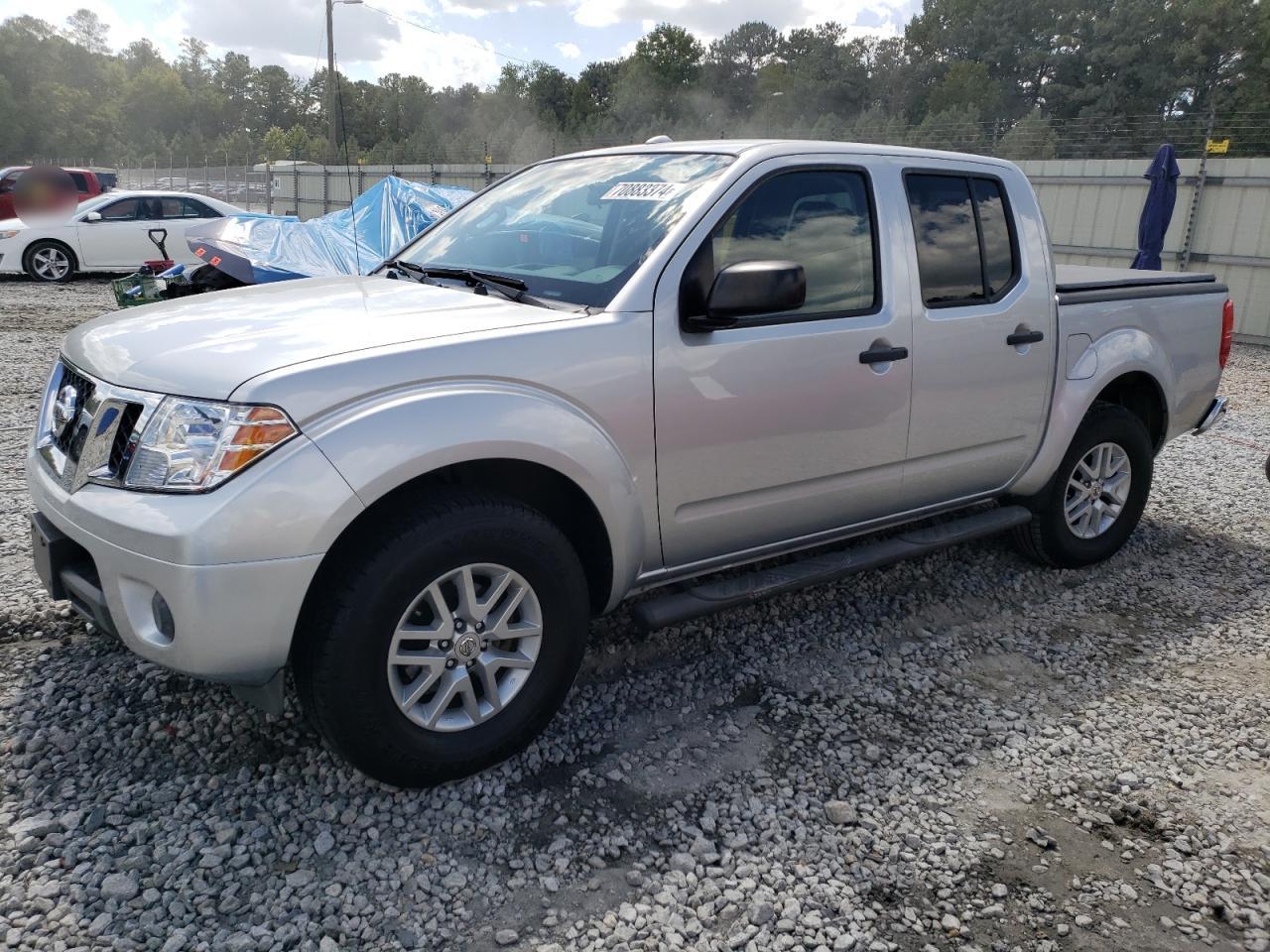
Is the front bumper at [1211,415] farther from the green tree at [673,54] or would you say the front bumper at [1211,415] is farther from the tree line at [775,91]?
the green tree at [673,54]

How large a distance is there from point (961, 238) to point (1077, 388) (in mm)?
955

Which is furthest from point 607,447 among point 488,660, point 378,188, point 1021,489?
point 378,188

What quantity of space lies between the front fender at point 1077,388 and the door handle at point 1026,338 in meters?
0.24

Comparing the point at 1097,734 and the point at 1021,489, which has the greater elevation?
the point at 1021,489

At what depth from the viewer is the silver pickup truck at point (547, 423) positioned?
99.7 inches

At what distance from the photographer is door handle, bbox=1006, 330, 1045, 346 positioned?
4137 mm

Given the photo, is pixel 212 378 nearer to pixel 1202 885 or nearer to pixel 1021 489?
pixel 1202 885

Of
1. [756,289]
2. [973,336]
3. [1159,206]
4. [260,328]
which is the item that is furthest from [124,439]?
[1159,206]

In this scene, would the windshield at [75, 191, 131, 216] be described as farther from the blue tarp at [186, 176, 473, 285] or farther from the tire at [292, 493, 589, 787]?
the tire at [292, 493, 589, 787]

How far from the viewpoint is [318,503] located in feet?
8.19

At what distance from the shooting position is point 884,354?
366 centimetres

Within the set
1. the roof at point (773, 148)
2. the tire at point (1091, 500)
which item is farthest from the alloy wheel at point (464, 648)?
the tire at point (1091, 500)

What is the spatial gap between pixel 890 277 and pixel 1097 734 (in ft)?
5.91

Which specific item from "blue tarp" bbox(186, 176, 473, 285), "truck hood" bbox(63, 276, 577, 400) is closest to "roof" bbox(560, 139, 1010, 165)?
"truck hood" bbox(63, 276, 577, 400)
